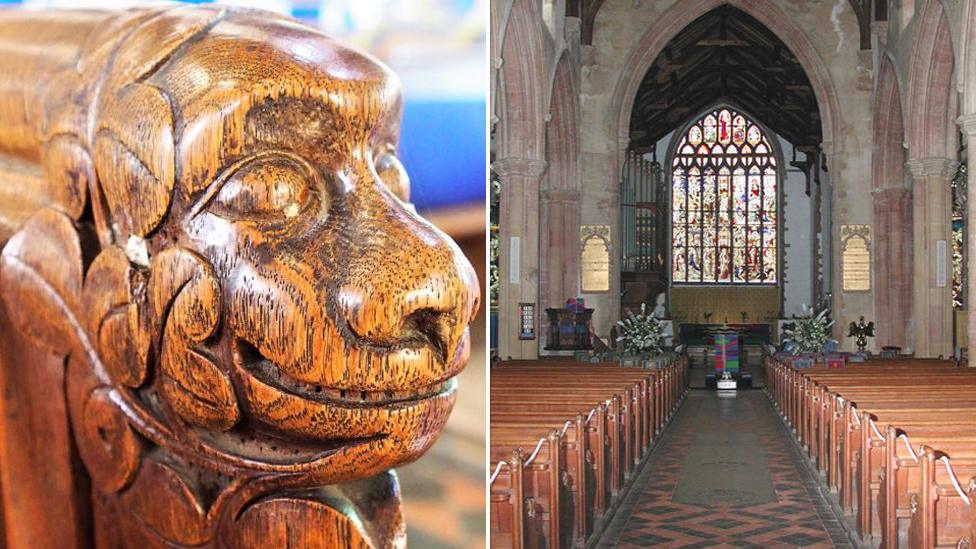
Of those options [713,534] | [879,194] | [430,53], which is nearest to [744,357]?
[879,194]

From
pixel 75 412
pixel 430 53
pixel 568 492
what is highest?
pixel 430 53

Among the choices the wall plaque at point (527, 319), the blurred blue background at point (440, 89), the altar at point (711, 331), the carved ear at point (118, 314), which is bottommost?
the altar at point (711, 331)

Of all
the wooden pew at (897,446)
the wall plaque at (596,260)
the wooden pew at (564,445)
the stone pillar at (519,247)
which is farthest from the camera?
the wall plaque at (596,260)

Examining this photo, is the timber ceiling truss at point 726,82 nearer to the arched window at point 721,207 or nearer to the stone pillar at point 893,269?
the arched window at point 721,207

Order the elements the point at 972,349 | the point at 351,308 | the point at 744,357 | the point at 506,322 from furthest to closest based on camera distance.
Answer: the point at 744,357 < the point at 506,322 < the point at 972,349 < the point at 351,308

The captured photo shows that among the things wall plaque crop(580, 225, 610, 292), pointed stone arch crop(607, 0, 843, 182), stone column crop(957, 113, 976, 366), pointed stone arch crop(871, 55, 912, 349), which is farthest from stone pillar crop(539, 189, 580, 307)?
stone column crop(957, 113, 976, 366)

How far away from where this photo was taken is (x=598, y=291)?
707 inches

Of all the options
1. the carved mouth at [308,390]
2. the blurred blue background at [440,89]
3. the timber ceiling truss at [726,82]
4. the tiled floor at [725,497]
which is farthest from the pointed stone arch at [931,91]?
the carved mouth at [308,390]

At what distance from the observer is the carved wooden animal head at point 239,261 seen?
1.52 feet

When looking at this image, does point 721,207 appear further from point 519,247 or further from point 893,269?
point 519,247

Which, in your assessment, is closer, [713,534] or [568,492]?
[568,492]

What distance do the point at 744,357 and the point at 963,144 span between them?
20.3ft

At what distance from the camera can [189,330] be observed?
47cm

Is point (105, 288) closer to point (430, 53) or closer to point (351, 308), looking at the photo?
point (351, 308)
